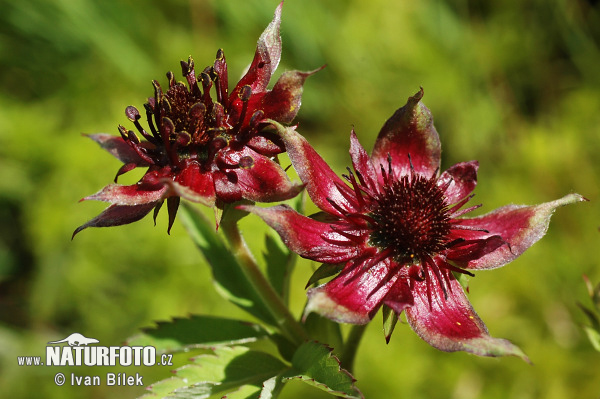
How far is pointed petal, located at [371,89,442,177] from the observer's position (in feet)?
4.74

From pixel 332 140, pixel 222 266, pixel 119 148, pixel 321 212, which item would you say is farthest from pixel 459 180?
pixel 332 140

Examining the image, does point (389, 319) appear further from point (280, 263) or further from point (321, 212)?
point (280, 263)

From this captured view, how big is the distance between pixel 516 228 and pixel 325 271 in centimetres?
45

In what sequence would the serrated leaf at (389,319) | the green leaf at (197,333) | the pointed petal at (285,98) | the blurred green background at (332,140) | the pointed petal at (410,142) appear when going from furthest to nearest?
the blurred green background at (332,140), the green leaf at (197,333), the pointed petal at (410,142), the pointed petal at (285,98), the serrated leaf at (389,319)

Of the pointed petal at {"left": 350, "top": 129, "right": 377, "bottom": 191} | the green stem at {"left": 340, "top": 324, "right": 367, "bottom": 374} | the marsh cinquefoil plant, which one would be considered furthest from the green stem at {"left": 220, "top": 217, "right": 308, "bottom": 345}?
the pointed petal at {"left": 350, "top": 129, "right": 377, "bottom": 191}

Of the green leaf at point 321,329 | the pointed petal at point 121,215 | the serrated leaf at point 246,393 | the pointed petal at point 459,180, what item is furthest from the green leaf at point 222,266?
the pointed petal at point 459,180

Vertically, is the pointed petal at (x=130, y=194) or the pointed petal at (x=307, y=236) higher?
the pointed petal at (x=130, y=194)

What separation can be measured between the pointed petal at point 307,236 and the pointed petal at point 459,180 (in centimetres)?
32

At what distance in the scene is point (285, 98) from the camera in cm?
135

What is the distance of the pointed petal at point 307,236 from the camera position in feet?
4.00

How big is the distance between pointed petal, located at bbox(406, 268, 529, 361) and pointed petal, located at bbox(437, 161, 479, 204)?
0.24 m

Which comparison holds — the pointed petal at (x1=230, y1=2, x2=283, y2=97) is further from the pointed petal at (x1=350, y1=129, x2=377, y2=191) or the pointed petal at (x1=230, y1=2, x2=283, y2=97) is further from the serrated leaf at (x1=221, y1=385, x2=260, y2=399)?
the serrated leaf at (x1=221, y1=385, x2=260, y2=399)

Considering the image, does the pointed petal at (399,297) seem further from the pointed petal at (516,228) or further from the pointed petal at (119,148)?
the pointed petal at (119,148)

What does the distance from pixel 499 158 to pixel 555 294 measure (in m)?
1.13
